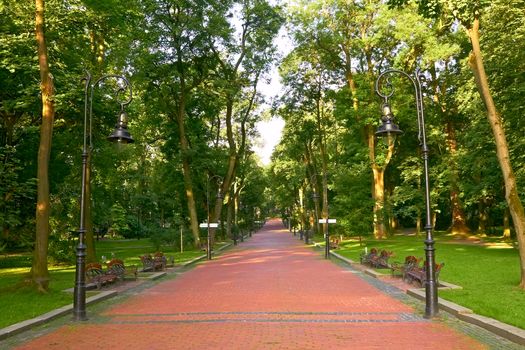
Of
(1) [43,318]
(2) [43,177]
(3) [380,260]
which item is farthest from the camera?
(3) [380,260]

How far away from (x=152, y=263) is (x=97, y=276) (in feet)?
18.4

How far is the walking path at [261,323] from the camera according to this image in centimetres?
770

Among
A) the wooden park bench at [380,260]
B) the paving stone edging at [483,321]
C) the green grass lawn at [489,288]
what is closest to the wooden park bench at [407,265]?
the green grass lawn at [489,288]

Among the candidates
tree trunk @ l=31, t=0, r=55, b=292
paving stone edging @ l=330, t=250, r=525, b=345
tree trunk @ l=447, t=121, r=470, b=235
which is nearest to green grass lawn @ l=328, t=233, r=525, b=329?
paving stone edging @ l=330, t=250, r=525, b=345

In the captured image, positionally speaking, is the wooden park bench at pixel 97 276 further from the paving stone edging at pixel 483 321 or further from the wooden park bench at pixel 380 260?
the wooden park bench at pixel 380 260

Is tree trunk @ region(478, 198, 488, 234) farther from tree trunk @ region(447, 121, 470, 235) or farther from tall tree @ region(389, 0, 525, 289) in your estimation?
tall tree @ region(389, 0, 525, 289)

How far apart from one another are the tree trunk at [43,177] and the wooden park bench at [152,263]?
6.35 m

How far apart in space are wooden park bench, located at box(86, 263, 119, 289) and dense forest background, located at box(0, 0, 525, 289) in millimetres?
1517

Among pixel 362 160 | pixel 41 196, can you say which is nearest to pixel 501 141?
pixel 41 196

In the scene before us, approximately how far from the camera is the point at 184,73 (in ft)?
112

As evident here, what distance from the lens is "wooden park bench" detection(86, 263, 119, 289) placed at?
14.5 metres

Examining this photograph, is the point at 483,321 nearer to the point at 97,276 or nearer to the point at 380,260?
the point at 97,276

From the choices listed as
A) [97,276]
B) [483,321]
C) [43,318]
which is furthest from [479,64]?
[97,276]

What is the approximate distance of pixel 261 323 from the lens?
921 cm
